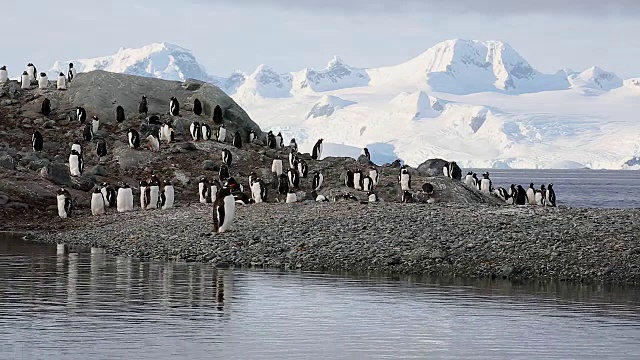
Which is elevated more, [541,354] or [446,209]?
[446,209]

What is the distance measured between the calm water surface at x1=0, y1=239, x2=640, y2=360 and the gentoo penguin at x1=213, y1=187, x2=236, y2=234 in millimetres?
2936

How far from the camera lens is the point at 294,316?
13953 millimetres

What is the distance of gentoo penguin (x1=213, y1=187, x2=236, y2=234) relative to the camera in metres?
22.1

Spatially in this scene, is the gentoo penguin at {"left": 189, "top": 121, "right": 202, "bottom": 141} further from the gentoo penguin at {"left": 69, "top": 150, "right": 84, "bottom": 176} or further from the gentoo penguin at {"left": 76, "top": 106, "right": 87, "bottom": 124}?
the gentoo penguin at {"left": 69, "top": 150, "right": 84, "bottom": 176}

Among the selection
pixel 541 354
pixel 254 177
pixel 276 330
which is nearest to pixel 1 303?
pixel 276 330

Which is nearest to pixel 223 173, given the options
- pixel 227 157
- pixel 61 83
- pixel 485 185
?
pixel 227 157

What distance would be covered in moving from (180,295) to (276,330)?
3.18 metres

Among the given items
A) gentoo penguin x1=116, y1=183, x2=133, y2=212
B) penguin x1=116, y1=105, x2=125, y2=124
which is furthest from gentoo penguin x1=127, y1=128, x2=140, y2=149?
gentoo penguin x1=116, y1=183, x2=133, y2=212

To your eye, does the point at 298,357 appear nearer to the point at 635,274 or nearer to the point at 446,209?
the point at 635,274

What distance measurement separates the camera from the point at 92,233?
993 inches

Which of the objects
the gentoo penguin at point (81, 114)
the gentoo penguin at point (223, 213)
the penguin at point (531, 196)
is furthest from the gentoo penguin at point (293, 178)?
the gentoo penguin at point (223, 213)

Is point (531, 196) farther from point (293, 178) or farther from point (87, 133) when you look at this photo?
point (87, 133)

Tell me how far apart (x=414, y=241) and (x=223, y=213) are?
165 inches

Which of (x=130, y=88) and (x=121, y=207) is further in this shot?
(x=130, y=88)
